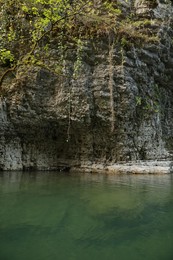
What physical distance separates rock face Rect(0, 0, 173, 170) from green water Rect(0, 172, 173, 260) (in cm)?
533

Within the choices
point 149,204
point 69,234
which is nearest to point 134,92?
point 149,204

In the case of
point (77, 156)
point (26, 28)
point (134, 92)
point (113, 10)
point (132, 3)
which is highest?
point (132, 3)

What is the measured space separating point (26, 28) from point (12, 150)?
595 centimetres

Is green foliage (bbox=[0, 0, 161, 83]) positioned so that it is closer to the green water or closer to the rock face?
the rock face

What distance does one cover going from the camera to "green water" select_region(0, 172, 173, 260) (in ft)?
12.7

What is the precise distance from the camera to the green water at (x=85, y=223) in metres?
3.88

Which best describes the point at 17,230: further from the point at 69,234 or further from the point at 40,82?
the point at 40,82

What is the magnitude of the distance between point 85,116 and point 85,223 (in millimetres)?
8845

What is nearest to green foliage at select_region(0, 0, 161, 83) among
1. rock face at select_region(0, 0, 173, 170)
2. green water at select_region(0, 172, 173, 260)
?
rock face at select_region(0, 0, 173, 170)

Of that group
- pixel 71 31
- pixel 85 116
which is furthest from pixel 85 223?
pixel 71 31

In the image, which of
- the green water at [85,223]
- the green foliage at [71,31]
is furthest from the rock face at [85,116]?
the green water at [85,223]

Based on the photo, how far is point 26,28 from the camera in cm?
1339

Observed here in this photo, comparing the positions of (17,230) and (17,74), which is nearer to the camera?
(17,230)

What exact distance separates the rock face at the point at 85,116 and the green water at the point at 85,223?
210 inches
